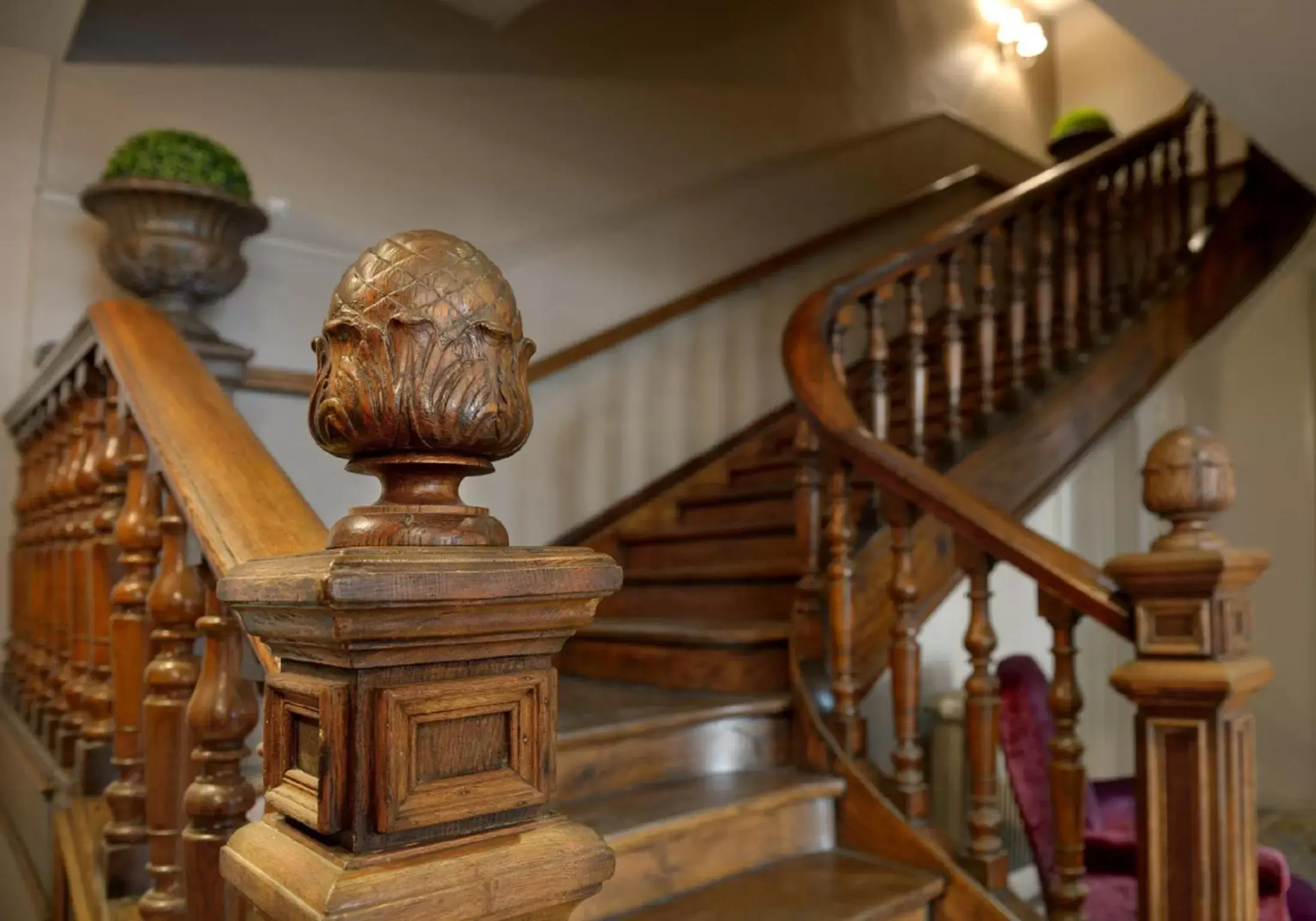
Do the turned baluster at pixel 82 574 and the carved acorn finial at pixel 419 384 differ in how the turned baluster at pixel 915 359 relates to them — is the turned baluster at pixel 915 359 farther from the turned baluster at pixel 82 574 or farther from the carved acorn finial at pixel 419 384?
the carved acorn finial at pixel 419 384

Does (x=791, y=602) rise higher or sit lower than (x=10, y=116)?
lower

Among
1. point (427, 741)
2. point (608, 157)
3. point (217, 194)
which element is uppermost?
point (608, 157)

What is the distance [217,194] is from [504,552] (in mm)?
1800

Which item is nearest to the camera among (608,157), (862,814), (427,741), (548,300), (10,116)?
(427,741)

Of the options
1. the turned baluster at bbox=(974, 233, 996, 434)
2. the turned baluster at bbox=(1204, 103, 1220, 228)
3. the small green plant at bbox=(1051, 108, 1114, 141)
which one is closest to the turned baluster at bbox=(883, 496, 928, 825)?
the turned baluster at bbox=(974, 233, 996, 434)

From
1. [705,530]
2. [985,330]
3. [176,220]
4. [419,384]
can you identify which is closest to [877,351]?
[985,330]

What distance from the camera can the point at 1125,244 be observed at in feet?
10.6

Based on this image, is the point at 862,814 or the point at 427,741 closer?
the point at 427,741

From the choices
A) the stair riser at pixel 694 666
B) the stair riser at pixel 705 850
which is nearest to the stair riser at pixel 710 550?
the stair riser at pixel 694 666

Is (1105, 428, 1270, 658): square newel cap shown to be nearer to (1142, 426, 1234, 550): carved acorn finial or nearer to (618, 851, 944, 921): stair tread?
(1142, 426, 1234, 550): carved acorn finial

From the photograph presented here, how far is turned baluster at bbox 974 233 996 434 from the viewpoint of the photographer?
8.66 ft

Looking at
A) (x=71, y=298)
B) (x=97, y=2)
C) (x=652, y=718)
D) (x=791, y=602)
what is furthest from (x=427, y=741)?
(x=97, y=2)

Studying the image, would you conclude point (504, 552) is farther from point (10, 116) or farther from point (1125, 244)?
point (1125, 244)

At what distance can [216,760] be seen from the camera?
37.0 inches
